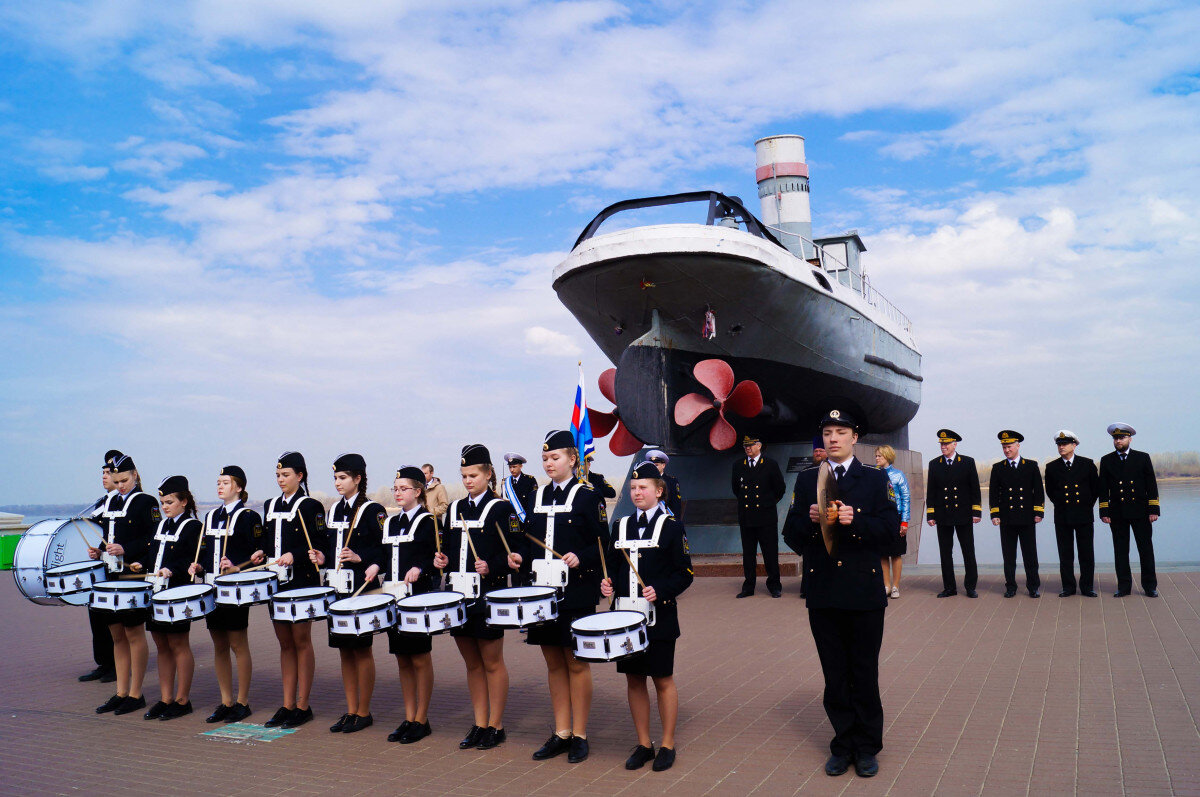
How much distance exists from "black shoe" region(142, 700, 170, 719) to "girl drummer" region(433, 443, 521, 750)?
236cm

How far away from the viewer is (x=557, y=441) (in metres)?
5.25

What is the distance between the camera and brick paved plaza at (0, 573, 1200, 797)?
170 inches

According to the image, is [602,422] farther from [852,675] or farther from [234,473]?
[852,675]

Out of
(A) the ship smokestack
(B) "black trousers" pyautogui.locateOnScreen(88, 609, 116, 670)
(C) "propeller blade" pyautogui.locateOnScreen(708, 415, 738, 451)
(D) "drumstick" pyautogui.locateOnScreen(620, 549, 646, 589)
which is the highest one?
(A) the ship smokestack

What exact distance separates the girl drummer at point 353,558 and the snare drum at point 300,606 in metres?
0.19

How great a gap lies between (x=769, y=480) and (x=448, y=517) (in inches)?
224

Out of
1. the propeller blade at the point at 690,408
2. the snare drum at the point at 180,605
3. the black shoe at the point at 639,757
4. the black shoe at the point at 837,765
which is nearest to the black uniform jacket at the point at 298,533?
the snare drum at the point at 180,605

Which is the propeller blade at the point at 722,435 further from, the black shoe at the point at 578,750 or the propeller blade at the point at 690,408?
the black shoe at the point at 578,750

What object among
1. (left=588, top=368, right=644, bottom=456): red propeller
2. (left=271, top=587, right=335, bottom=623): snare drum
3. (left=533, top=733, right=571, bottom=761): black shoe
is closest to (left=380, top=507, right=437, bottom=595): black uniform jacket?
(left=271, top=587, right=335, bottom=623): snare drum

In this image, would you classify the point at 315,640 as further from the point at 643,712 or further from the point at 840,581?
the point at 840,581

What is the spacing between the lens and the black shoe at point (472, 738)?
514 cm

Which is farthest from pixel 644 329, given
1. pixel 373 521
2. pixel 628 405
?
pixel 373 521

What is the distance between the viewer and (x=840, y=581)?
14.6 feet

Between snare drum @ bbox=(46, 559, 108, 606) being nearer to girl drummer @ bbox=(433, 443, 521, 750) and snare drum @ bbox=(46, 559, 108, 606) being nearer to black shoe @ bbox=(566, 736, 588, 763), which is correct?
girl drummer @ bbox=(433, 443, 521, 750)
